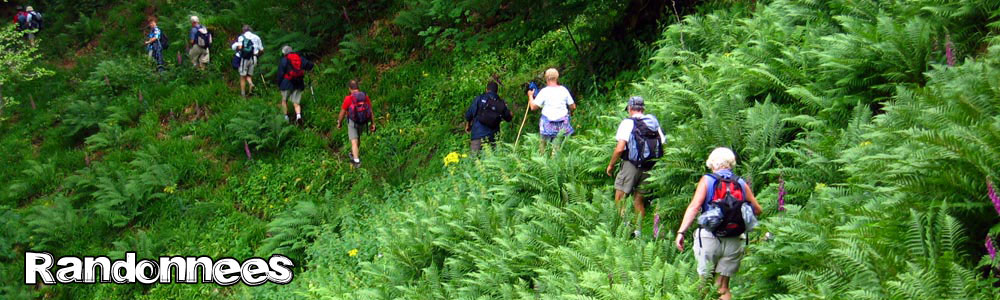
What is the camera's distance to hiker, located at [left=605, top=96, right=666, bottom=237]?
778 cm

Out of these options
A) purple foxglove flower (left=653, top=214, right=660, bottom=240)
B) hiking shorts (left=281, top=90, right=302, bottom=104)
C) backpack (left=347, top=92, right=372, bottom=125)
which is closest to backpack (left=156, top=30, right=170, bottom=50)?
Result: hiking shorts (left=281, top=90, right=302, bottom=104)

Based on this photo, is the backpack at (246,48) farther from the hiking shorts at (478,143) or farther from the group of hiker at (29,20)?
the group of hiker at (29,20)

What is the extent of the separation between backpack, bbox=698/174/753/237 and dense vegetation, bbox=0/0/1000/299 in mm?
335

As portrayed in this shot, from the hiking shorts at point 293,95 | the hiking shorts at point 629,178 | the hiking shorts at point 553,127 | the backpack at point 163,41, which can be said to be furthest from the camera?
the backpack at point 163,41

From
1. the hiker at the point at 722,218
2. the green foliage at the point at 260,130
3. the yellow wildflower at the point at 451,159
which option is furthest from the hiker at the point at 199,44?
the hiker at the point at 722,218

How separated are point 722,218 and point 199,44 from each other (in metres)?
15.1

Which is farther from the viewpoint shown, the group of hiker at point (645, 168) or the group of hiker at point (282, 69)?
the group of hiker at point (282, 69)

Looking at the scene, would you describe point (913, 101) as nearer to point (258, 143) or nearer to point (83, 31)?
point (258, 143)

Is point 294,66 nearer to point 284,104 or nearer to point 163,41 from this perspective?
point 284,104

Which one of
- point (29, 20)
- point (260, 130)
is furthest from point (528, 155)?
point (29, 20)

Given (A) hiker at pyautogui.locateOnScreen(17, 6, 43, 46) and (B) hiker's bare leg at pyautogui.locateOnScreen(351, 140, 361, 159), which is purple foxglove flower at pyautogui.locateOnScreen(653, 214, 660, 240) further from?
(A) hiker at pyautogui.locateOnScreen(17, 6, 43, 46)

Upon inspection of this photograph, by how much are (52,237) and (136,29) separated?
31.8 ft

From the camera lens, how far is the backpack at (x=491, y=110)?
11664 mm

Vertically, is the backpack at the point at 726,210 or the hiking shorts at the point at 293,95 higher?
the hiking shorts at the point at 293,95
